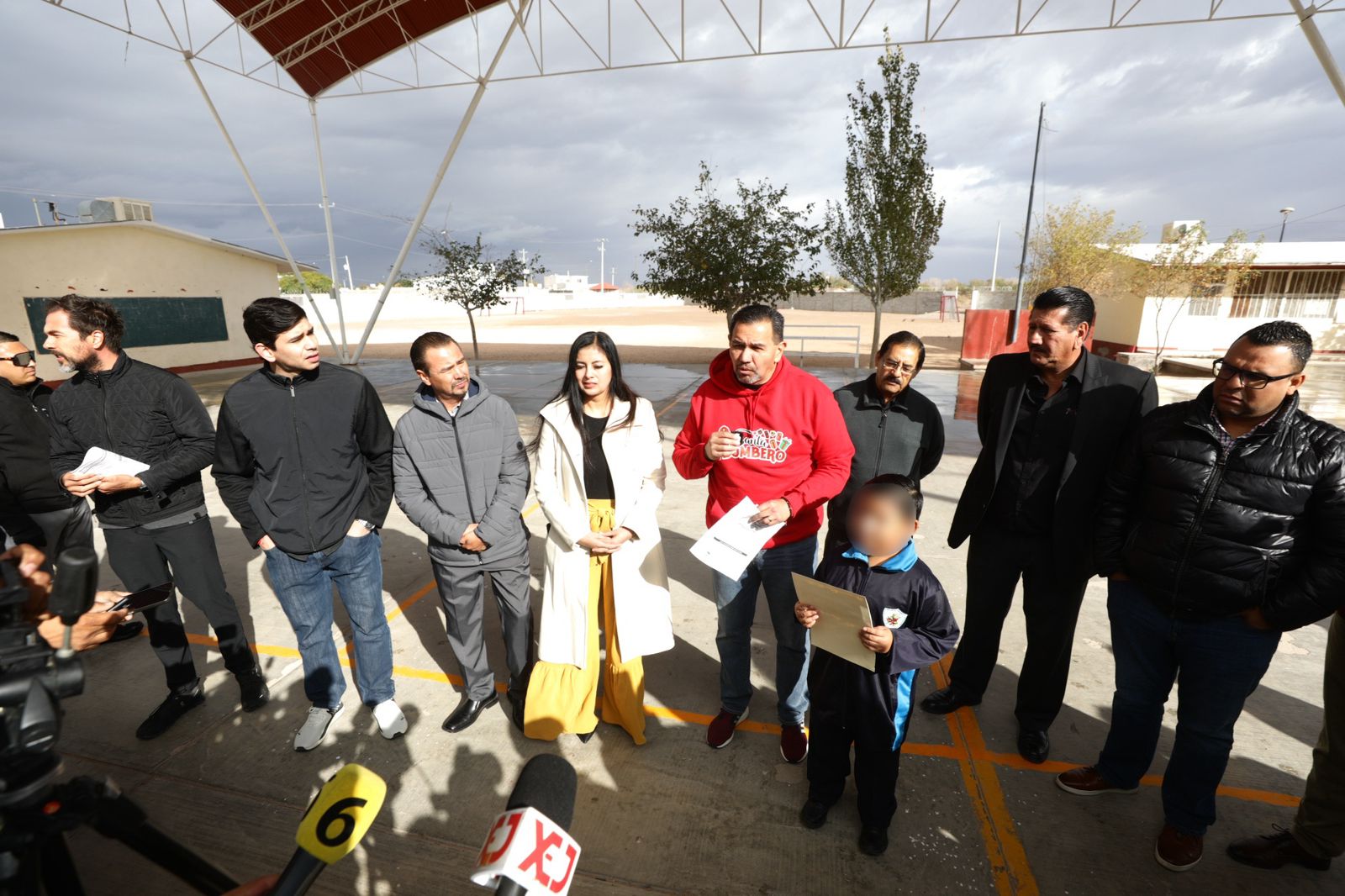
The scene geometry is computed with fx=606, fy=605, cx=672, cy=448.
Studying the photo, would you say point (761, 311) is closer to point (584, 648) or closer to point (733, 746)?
point (584, 648)

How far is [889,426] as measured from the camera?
333 cm

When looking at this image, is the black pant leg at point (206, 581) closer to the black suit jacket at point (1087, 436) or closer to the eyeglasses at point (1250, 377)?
the black suit jacket at point (1087, 436)

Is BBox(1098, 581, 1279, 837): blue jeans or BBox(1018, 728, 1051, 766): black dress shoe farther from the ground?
BBox(1098, 581, 1279, 837): blue jeans

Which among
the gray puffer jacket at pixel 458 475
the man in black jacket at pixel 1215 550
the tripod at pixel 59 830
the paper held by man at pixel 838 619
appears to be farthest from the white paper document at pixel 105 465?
the man in black jacket at pixel 1215 550

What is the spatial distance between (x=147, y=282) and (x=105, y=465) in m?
18.2

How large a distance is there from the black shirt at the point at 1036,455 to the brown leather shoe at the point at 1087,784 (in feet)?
3.67

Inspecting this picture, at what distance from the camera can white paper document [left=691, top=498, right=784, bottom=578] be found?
8.29ft

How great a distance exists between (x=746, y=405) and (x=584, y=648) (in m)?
1.42

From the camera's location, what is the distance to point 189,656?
3.27m

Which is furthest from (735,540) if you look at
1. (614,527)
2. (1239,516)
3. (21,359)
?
(21,359)

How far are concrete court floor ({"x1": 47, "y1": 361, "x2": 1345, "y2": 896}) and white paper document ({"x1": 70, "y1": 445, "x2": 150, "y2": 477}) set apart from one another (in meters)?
1.44

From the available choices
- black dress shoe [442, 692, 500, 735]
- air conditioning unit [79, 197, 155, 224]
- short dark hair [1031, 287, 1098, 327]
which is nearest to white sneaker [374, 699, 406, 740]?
black dress shoe [442, 692, 500, 735]

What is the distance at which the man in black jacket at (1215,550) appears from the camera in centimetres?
207

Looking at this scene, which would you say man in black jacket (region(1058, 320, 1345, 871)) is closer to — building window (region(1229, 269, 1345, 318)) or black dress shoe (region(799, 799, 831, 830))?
black dress shoe (region(799, 799, 831, 830))
